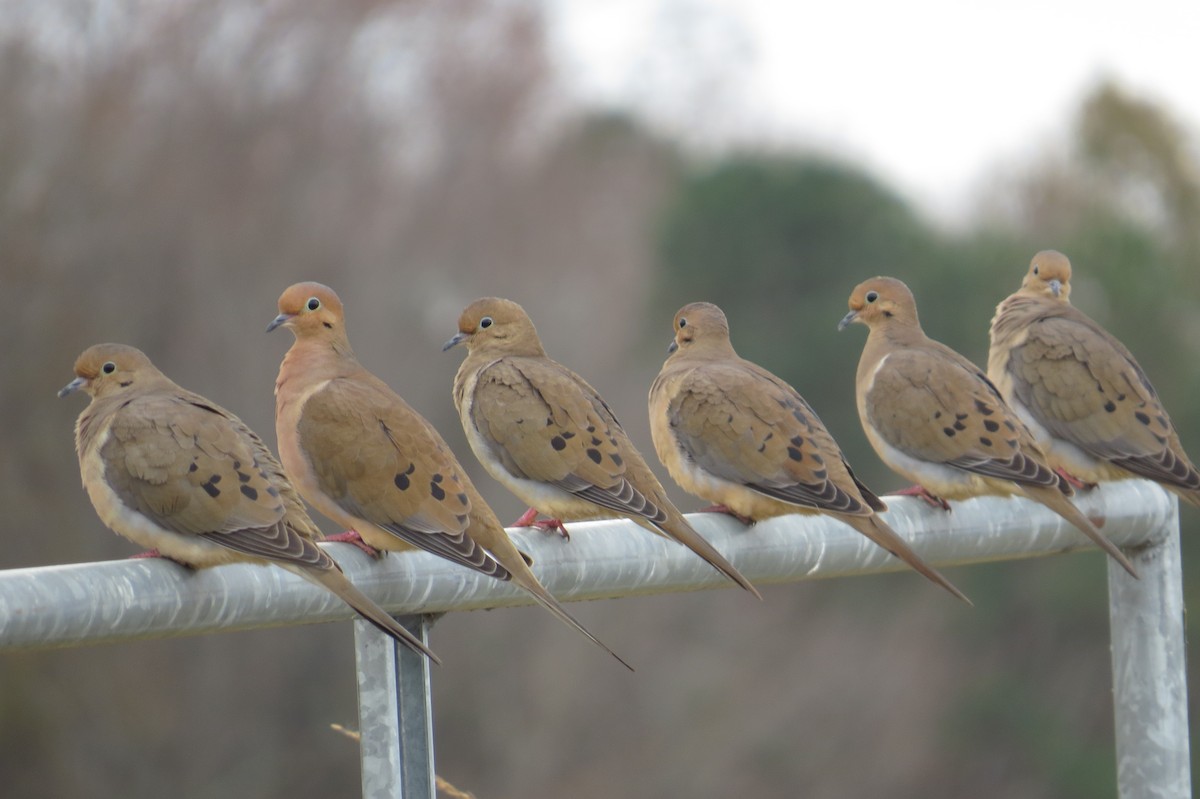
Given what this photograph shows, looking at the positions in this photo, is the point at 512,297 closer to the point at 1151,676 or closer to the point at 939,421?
the point at 939,421

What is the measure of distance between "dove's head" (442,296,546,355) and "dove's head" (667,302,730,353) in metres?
0.45

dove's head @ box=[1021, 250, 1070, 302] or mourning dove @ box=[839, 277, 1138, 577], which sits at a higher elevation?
dove's head @ box=[1021, 250, 1070, 302]

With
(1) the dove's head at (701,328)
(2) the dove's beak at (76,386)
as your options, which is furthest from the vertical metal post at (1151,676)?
(2) the dove's beak at (76,386)

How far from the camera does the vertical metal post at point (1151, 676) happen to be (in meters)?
2.91

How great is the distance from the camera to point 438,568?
253 cm

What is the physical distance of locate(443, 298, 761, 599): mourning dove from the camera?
3.95 m

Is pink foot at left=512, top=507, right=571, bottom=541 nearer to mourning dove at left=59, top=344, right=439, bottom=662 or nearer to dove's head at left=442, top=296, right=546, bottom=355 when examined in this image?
mourning dove at left=59, top=344, right=439, bottom=662

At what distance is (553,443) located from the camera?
405 cm

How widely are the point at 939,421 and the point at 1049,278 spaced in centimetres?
125

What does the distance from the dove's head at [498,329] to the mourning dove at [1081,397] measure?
1.57 meters

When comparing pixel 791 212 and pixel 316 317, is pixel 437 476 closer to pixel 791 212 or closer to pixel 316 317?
pixel 316 317

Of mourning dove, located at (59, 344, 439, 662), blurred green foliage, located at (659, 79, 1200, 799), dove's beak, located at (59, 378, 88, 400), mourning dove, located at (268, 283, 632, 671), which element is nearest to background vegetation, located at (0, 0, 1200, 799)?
blurred green foliage, located at (659, 79, 1200, 799)

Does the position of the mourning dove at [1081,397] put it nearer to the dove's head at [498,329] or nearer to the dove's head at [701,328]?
the dove's head at [701,328]

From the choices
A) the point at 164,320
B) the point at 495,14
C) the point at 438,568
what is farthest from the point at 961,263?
the point at 438,568
